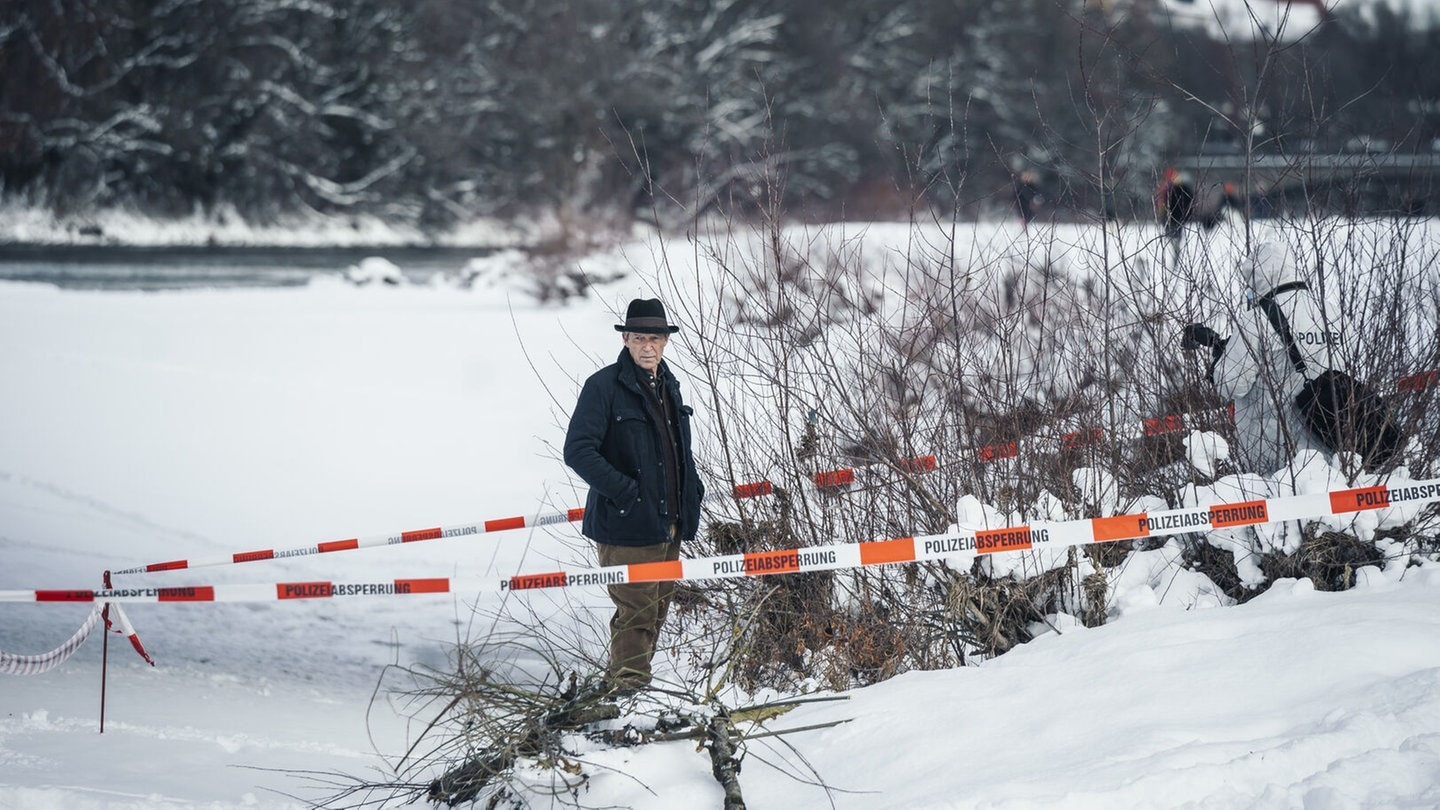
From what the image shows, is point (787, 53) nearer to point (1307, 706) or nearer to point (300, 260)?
point (300, 260)

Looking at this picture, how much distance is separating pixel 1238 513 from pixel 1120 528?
471mm

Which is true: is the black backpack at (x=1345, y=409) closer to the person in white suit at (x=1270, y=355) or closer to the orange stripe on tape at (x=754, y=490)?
the person in white suit at (x=1270, y=355)

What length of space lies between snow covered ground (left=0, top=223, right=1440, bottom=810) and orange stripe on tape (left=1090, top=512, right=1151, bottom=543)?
1.22 ft

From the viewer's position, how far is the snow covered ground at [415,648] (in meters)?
3.96

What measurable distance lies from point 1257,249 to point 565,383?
9.73m

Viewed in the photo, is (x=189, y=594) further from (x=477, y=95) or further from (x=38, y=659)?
(x=477, y=95)

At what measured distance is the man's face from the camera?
5.07 meters

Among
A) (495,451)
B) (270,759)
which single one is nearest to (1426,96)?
(270,759)

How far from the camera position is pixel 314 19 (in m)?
37.2

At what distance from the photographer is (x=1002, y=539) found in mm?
5062

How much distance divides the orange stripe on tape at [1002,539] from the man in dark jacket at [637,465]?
1193mm

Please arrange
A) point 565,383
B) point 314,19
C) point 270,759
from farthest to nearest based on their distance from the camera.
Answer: point 314,19, point 565,383, point 270,759

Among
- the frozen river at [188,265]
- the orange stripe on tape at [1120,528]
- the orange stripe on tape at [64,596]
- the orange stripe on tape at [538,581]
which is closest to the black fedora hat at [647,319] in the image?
the orange stripe on tape at [538,581]

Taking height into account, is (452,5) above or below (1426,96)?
above
